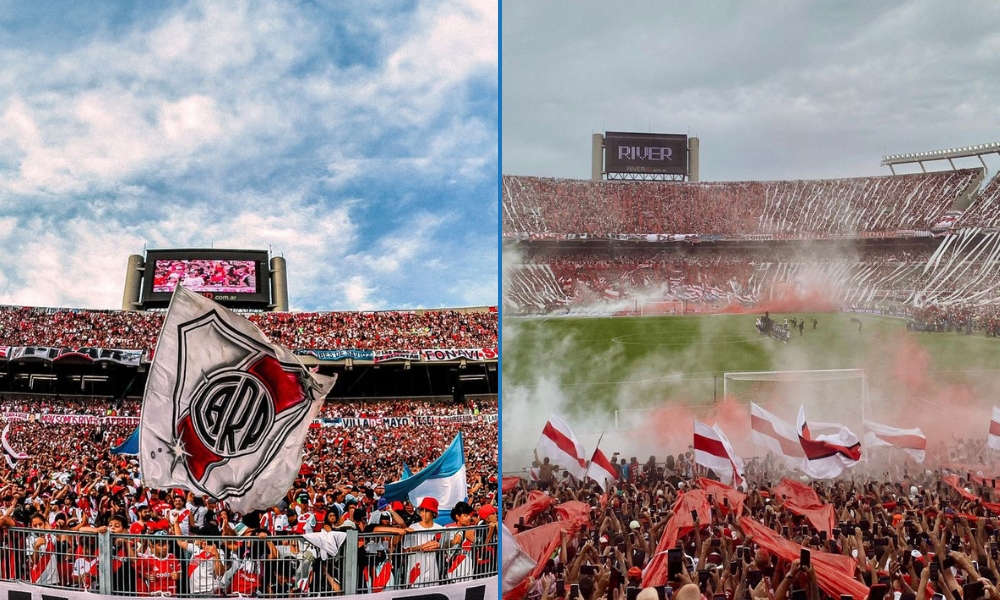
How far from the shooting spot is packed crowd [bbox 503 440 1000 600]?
5.52m

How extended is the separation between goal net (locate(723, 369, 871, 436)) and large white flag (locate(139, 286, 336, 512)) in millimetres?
9624

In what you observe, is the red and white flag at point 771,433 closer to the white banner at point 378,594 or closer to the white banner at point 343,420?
the white banner at point 378,594

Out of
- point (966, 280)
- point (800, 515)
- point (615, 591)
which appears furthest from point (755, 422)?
point (966, 280)

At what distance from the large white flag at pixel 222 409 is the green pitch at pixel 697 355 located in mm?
8004

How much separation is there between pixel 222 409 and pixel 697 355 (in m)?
12.6

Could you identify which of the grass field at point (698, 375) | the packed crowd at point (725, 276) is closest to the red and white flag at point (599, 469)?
the grass field at point (698, 375)

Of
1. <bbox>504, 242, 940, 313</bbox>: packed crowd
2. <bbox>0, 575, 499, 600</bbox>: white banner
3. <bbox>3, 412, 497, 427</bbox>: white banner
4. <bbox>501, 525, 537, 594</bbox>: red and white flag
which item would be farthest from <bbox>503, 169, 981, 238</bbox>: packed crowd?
<bbox>0, 575, 499, 600</bbox>: white banner

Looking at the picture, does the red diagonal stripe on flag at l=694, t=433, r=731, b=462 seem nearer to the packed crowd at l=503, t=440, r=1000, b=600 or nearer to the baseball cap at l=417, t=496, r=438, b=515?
the packed crowd at l=503, t=440, r=1000, b=600

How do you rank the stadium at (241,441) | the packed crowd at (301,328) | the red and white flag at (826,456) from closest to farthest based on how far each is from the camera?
the stadium at (241,441) → the red and white flag at (826,456) → the packed crowd at (301,328)

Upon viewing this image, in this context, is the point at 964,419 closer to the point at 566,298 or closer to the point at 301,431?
the point at 566,298

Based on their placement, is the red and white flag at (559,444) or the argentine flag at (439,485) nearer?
the argentine flag at (439,485)

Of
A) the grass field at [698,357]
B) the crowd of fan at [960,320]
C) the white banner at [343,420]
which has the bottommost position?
the white banner at [343,420]

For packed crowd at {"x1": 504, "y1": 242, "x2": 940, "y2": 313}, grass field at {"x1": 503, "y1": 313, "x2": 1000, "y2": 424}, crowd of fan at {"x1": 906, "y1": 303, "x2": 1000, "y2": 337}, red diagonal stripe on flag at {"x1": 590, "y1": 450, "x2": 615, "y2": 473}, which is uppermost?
packed crowd at {"x1": 504, "y1": 242, "x2": 940, "y2": 313}

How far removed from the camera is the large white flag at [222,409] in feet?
20.3
